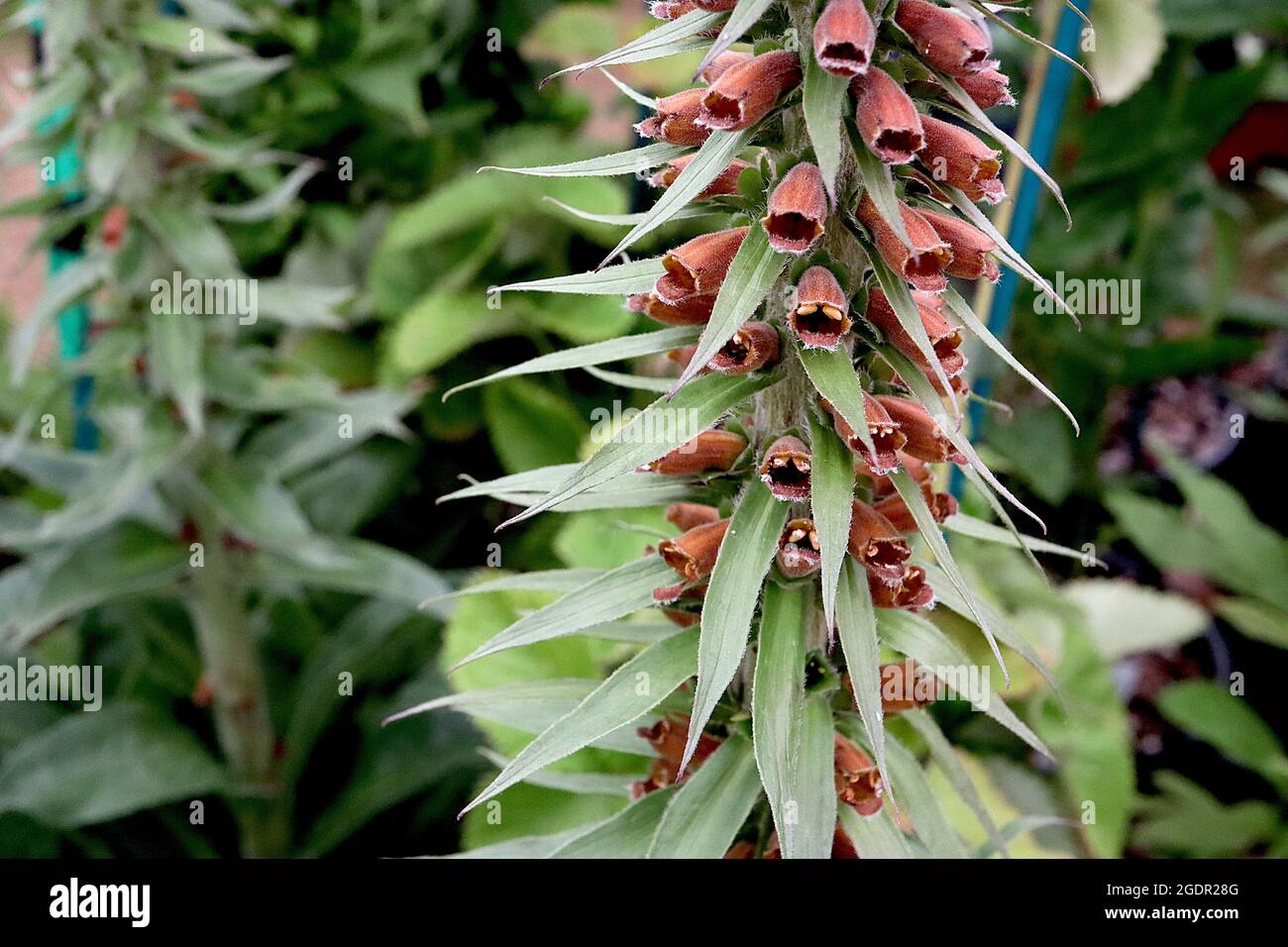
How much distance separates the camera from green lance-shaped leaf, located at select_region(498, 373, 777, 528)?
0.76m

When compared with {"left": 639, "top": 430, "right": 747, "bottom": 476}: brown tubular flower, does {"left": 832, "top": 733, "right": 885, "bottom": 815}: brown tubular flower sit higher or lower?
lower

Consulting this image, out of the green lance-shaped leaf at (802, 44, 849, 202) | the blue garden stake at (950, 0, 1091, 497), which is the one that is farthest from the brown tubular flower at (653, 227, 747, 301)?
the blue garden stake at (950, 0, 1091, 497)

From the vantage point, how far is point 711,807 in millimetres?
861

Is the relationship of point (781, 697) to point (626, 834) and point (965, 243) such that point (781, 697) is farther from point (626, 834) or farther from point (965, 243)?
point (965, 243)

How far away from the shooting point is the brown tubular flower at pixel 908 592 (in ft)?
2.84

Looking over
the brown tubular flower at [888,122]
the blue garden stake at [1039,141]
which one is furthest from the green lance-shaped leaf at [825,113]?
the blue garden stake at [1039,141]

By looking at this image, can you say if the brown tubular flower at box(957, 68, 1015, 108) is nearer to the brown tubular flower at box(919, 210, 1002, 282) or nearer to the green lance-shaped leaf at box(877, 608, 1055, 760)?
the brown tubular flower at box(919, 210, 1002, 282)

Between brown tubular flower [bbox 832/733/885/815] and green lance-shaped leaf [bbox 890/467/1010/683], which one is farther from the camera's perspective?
brown tubular flower [bbox 832/733/885/815]

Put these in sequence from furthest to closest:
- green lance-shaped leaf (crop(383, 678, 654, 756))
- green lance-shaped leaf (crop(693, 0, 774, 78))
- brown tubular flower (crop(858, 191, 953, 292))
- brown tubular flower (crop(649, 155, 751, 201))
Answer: green lance-shaped leaf (crop(383, 678, 654, 756)) < brown tubular flower (crop(649, 155, 751, 201)) < brown tubular flower (crop(858, 191, 953, 292)) < green lance-shaped leaf (crop(693, 0, 774, 78))

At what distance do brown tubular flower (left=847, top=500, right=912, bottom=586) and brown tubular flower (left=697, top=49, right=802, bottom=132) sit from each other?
291 mm

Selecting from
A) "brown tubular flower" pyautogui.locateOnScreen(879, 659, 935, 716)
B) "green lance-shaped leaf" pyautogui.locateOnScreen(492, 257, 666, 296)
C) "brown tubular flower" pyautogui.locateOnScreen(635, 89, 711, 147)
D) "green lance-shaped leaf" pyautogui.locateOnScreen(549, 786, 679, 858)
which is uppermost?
"brown tubular flower" pyautogui.locateOnScreen(635, 89, 711, 147)

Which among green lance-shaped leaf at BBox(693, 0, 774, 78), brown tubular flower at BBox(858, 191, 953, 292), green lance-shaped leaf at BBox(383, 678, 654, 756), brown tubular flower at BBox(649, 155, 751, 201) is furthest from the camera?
green lance-shaped leaf at BBox(383, 678, 654, 756)

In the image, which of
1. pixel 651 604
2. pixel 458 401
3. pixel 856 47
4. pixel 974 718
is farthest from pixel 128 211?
pixel 974 718

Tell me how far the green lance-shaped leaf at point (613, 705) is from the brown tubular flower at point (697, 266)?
0.27 m
